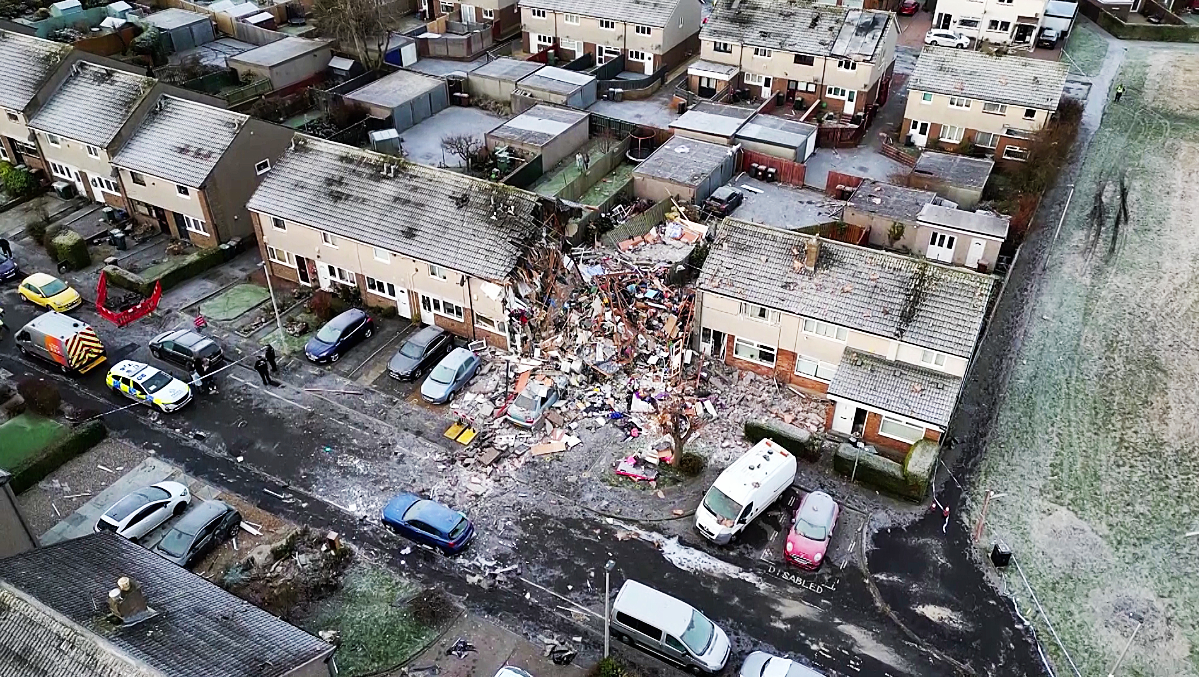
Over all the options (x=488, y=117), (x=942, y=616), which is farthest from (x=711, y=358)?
(x=488, y=117)

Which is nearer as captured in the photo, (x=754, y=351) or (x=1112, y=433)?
(x=1112, y=433)

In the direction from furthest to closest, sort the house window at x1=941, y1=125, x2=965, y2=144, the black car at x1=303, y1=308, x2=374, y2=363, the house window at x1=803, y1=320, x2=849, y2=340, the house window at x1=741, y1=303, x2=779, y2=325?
1. the house window at x1=941, y1=125, x2=965, y2=144
2. the black car at x1=303, y1=308, x2=374, y2=363
3. the house window at x1=741, y1=303, x2=779, y2=325
4. the house window at x1=803, y1=320, x2=849, y2=340

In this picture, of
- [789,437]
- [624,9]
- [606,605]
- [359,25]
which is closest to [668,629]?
[606,605]

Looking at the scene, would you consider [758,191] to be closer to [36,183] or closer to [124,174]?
[124,174]

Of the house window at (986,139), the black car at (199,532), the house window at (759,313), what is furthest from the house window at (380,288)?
the house window at (986,139)

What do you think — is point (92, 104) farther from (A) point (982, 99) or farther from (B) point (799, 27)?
(A) point (982, 99)

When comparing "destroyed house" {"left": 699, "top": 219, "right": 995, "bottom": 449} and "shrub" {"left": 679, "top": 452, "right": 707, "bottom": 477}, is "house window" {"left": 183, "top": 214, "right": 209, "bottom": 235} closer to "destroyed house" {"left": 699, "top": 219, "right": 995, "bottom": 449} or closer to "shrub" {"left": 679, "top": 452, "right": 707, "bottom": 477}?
"destroyed house" {"left": 699, "top": 219, "right": 995, "bottom": 449}

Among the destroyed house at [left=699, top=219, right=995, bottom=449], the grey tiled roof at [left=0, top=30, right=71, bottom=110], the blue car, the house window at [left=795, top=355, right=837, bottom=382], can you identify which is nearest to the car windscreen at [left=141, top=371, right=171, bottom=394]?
the blue car
